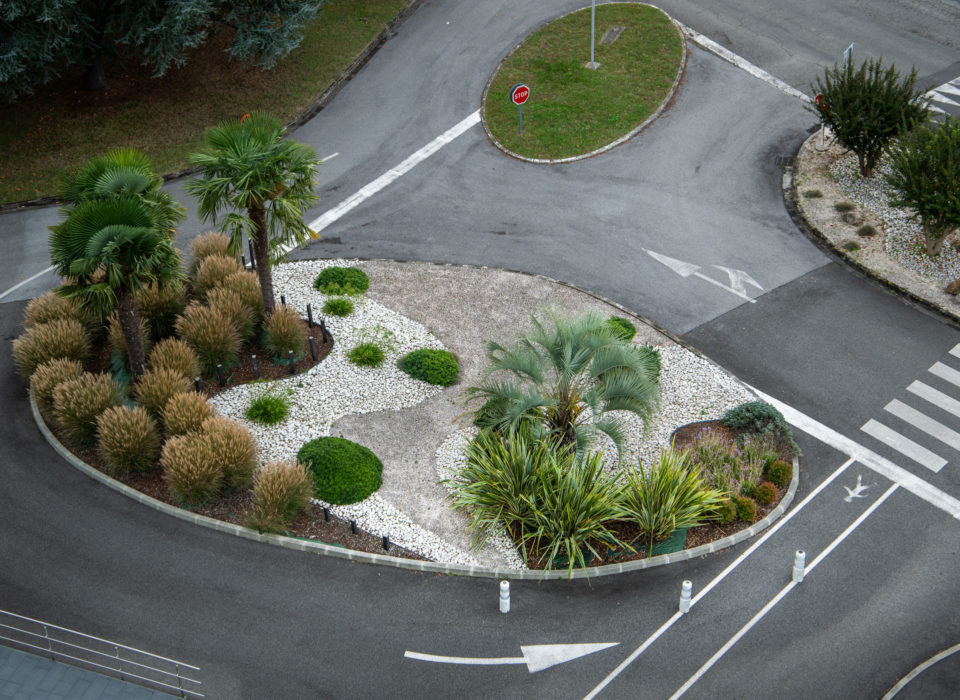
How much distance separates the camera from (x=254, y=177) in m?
22.0

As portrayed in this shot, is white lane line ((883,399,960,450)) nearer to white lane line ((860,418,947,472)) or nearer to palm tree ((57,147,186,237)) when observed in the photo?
white lane line ((860,418,947,472))

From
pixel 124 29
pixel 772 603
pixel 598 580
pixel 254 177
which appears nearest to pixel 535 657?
pixel 598 580

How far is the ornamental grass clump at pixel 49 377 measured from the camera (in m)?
22.0

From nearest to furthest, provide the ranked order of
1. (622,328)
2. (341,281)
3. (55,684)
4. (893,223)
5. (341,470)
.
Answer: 1. (55,684)
2. (341,470)
3. (622,328)
4. (341,281)
5. (893,223)

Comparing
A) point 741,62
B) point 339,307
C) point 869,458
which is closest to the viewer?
point 869,458

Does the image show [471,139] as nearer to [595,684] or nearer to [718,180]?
[718,180]

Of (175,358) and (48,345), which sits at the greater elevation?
(48,345)

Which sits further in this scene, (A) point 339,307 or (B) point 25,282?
(B) point 25,282

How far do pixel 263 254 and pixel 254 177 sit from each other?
224 cm

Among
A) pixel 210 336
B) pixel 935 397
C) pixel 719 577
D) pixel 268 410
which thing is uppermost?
pixel 210 336

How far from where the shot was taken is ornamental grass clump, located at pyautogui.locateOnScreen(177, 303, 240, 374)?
910 inches

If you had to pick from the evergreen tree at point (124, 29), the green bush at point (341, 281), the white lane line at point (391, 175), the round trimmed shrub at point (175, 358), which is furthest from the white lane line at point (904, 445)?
the evergreen tree at point (124, 29)

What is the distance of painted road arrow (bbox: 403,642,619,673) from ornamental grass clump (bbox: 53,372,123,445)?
9.11 meters

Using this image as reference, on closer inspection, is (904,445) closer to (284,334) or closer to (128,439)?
(284,334)
